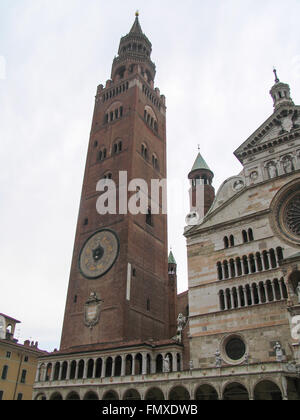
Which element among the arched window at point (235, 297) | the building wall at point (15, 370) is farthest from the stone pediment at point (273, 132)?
the building wall at point (15, 370)

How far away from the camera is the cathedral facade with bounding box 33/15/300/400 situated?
25828 millimetres

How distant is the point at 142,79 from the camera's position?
5197 centimetres

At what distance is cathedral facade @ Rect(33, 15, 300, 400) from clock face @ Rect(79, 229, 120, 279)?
146mm

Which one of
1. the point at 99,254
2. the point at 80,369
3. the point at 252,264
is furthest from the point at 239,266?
the point at 80,369

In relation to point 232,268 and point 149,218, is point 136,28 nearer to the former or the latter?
point 149,218

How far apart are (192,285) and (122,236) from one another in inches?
394

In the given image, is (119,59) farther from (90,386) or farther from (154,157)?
(90,386)

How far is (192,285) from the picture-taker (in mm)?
31500

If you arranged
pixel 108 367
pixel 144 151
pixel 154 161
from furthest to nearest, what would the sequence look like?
pixel 154 161
pixel 144 151
pixel 108 367

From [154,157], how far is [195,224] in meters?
16.6

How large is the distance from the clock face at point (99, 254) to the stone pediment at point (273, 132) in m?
15.1

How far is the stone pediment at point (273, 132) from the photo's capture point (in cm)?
3312
